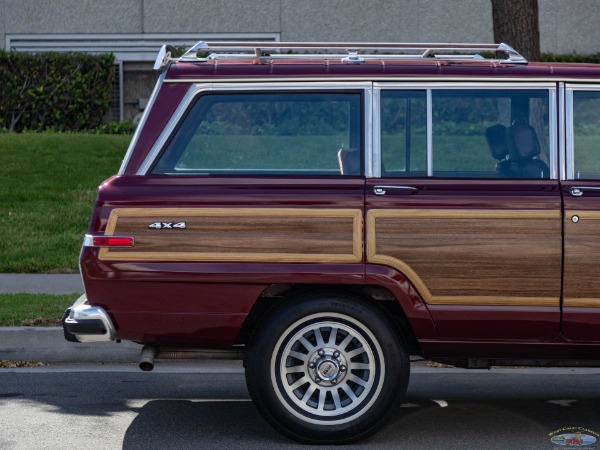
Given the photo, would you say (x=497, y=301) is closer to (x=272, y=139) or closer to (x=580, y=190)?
(x=580, y=190)

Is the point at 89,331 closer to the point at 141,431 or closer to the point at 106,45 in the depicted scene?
the point at 141,431

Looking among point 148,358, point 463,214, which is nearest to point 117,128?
point 148,358

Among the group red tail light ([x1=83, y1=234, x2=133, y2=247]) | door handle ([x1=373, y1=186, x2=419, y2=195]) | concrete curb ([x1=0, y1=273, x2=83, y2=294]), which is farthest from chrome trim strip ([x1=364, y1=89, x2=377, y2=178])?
concrete curb ([x1=0, y1=273, x2=83, y2=294])

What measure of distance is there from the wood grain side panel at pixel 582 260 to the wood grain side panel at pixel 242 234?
1.12m

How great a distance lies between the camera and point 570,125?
20.6 ft

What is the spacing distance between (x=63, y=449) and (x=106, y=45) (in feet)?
44.9

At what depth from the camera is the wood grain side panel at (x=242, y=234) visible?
20.2ft

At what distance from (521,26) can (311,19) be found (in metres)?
8.24

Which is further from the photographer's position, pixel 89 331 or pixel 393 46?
pixel 393 46

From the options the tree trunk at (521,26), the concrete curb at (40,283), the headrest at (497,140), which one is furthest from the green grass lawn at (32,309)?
the tree trunk at (521,26)

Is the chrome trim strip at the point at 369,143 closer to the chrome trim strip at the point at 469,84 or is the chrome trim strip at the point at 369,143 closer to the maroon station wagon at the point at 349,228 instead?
the maroon station wagon at the point at 349,228

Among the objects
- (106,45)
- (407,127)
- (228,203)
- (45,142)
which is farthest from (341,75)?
(106,45)

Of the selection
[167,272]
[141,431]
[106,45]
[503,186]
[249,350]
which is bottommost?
[141,431]

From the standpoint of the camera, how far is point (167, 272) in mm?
6164
